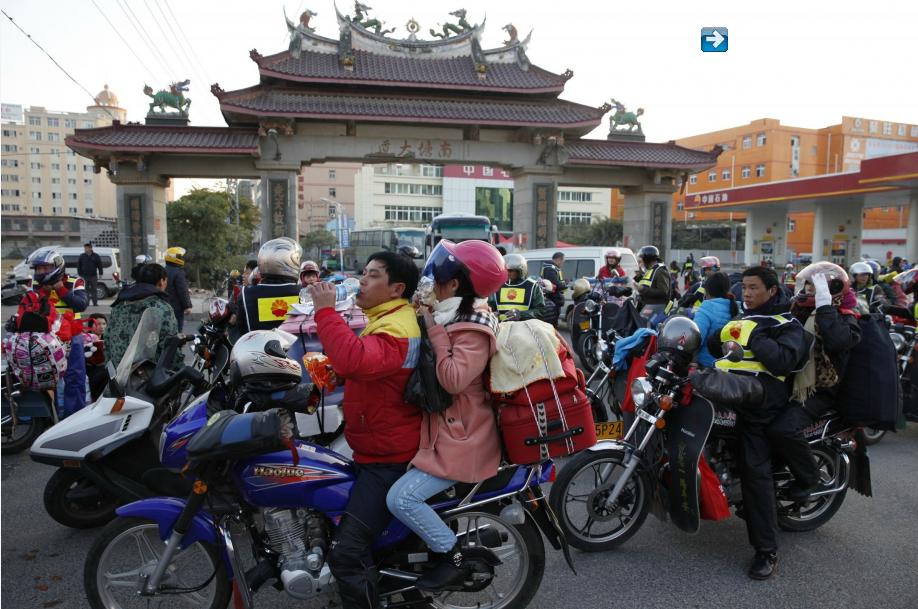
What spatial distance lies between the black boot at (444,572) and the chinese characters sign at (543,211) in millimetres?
17788

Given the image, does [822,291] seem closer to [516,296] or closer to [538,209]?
[516,296]

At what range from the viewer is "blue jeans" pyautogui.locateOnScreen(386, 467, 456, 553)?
7.91ft

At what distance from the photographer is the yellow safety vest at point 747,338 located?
332 centimetres

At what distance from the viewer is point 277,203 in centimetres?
1812

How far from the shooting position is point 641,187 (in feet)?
69.3

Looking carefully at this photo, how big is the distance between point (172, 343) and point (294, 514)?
140 cm

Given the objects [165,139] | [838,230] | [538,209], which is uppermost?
[165,139]

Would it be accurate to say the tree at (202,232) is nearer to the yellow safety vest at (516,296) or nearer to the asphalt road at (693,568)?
the yellow safety vest at (516,296)

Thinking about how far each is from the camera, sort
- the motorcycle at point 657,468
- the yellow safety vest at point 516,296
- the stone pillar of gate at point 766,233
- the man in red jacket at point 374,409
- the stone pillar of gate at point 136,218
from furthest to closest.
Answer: the stone pillar of gate at point 766,233
the stone pillar of gate at point 136,218
the yellow safety vest at point 516,296
the motorcycle at point 657,468
the man in red jacket at point 374,409

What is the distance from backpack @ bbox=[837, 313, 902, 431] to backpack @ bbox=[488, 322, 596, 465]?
2.05m

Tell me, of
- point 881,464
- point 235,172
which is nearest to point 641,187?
point 235,172

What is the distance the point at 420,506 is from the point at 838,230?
36300 millimetres

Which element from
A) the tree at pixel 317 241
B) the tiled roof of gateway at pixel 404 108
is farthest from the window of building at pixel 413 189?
the tiled roof of gateway at pixel 404 108

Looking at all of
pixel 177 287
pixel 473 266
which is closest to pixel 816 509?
pixel 473 266
